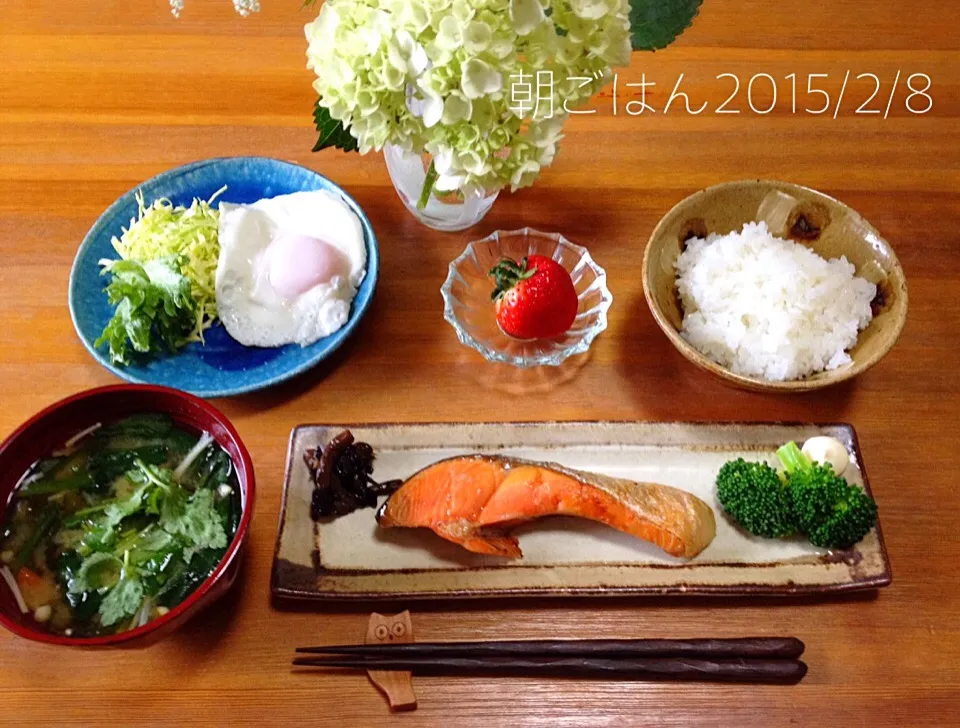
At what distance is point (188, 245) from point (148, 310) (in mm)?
204

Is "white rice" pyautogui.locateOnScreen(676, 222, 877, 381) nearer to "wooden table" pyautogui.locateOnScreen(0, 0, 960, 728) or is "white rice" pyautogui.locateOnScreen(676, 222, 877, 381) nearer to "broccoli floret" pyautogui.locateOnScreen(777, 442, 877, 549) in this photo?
"wooden table" pyautogui.locateOnScreen(0, 0, 960, 728)

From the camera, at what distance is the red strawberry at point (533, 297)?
1509 millimetres

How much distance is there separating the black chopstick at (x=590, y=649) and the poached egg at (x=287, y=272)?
68 centimetres

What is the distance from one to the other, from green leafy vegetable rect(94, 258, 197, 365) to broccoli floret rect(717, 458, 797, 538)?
118 centimetres

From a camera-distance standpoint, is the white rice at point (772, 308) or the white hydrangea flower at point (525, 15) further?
→ the white rice at point (772, 308)

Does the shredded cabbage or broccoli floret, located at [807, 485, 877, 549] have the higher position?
the shredded cabbage

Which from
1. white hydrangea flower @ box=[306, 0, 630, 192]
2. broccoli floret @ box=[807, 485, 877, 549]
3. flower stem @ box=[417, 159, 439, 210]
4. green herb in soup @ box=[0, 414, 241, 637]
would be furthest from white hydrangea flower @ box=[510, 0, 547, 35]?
broccoli floret @ box=[807, 485, 877, 549]

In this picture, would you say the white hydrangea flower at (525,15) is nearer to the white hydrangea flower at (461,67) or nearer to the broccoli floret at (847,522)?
the white hydrangea flower at (461,67)

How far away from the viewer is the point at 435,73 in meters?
1.15

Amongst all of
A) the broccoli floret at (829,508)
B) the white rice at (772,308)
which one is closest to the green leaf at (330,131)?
the white rice at (772,308)

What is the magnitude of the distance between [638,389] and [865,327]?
1.65 ft

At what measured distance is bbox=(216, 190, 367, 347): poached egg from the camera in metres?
1.58

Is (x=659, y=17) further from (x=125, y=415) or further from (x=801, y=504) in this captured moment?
(x=125, y=415)

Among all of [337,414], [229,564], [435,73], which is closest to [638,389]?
[337,414]
